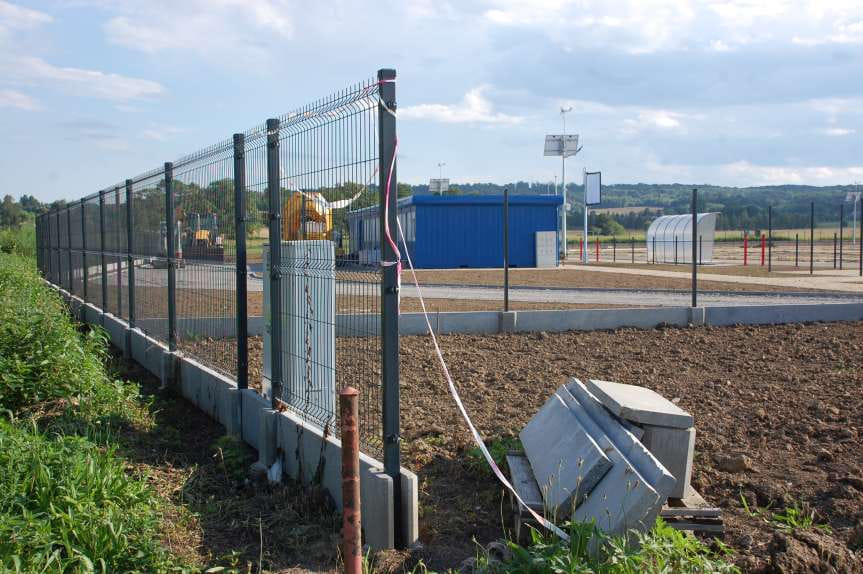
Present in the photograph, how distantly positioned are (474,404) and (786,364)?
3.79 metres

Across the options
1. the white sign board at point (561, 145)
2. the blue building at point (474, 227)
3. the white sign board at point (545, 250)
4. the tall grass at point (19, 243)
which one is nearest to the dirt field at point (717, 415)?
the white sign board at point (545, 250)

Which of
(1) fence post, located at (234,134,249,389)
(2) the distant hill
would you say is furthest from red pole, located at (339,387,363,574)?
(2) the distant hill

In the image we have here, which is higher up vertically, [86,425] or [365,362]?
[365,362]

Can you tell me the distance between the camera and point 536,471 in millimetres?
5000

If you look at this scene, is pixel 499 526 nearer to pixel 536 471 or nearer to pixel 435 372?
pixel 536 471

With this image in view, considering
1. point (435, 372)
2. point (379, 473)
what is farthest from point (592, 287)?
point (379, 473)

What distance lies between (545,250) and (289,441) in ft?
102

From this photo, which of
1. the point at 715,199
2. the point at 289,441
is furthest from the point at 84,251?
the point at 715,199

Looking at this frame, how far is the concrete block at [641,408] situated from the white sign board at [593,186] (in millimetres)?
39076

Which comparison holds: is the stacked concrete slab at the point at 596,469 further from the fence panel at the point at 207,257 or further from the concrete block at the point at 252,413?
the fence panel at the point at 207,257

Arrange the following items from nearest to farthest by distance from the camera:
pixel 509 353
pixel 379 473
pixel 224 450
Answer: pixel 379 473 < pixel 224 450 < pixel 509 353

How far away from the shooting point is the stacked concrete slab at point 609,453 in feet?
13.7

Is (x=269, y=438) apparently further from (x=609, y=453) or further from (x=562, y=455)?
(x=609, y=453)

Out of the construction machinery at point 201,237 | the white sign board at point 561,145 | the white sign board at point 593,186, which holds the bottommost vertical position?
the construction machinery at point 201,237
